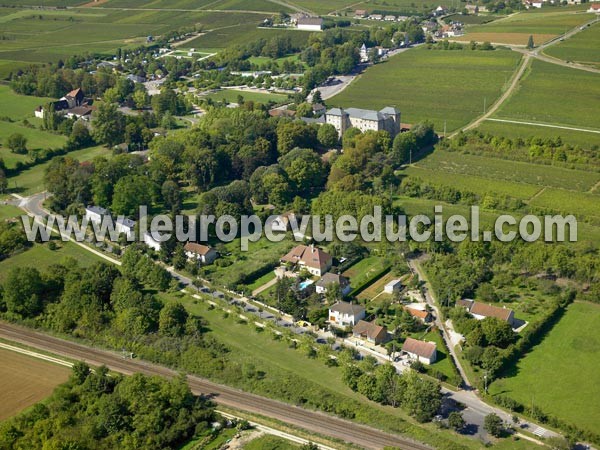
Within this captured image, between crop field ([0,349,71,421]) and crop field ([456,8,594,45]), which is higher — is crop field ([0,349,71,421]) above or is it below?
below

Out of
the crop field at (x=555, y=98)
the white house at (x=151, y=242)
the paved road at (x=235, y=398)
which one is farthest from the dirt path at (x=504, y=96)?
the paved road at (x=235, y=398)

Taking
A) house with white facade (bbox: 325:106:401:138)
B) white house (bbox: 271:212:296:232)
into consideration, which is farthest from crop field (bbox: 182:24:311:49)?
white house (bbox: 271:212:296:232)

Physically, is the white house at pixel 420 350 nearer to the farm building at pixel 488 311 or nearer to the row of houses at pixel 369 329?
the row of houses at pixel 369 329

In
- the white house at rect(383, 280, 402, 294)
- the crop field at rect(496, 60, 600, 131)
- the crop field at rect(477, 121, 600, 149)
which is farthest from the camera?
the crop field at rect(496, 60, 600, 131)

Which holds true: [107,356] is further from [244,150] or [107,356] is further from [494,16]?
[494,16]

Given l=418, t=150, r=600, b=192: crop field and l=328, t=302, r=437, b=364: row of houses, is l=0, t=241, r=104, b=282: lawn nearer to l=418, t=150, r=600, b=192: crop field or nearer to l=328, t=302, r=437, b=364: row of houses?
l=328, t=302, r=437, b=364: row of houses

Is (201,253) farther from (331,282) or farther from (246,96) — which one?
(246,96)

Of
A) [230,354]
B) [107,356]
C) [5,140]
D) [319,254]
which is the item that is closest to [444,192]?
[319,254]
